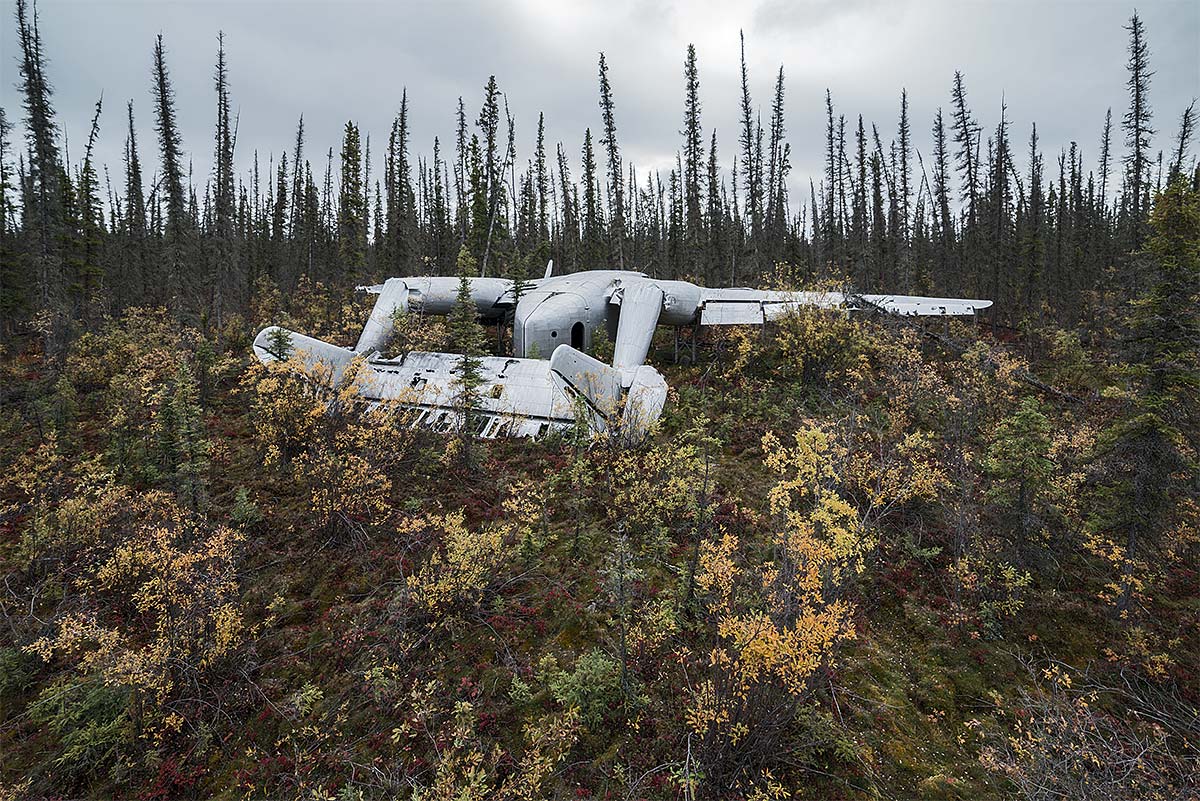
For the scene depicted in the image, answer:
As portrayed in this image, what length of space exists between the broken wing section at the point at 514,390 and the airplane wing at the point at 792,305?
19.8 ft

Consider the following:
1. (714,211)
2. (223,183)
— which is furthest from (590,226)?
(223,183)

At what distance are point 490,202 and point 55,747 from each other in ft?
96.7

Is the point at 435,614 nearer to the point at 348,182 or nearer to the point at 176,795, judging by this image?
the point at 176,795

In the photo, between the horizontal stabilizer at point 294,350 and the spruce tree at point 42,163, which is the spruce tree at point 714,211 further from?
the spruce tree at point 42,163

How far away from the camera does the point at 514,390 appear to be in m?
11.1

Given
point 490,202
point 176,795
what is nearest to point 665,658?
point 176,795

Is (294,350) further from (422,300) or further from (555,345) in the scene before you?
(555,345)

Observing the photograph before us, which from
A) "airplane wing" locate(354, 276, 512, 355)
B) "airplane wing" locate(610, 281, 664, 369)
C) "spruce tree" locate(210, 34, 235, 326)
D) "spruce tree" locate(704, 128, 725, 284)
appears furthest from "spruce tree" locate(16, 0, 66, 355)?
"spruce tree" locate(704, 128, 725, 284)

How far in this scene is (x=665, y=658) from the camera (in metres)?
5.73

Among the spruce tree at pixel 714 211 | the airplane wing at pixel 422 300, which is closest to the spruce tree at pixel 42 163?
the airplane wing at pixel 422 300

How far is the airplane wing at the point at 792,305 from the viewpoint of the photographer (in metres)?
15.2

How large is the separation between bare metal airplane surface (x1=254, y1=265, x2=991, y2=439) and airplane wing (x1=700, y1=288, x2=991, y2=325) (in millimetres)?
36

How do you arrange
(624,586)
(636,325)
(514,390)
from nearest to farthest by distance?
(624,586)
(514,390)
(636,325)

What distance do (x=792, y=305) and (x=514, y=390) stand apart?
9.64 m
